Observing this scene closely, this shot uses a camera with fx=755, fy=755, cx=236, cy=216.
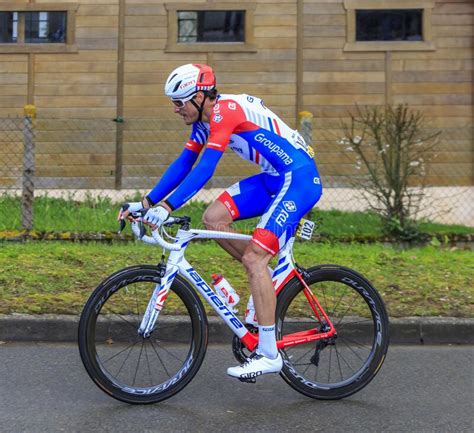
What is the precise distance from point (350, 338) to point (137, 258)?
149 inches

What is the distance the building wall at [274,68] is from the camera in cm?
1302

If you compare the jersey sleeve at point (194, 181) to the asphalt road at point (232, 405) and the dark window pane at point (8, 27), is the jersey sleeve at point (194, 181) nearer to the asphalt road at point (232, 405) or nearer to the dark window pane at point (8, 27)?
the asphalt road at point (232, 405)

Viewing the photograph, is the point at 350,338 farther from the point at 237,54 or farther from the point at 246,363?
the point at 237,54

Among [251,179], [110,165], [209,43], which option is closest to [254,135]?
[251,179]

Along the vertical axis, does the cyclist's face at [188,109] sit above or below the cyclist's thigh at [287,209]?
above

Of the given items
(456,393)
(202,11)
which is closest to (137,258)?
(456,393)

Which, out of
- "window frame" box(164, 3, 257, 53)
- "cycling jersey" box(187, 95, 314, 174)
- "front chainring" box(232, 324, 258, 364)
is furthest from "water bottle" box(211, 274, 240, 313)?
"window frame" box(164, 3, 257, 53)

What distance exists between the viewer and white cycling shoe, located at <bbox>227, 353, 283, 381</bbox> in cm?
424

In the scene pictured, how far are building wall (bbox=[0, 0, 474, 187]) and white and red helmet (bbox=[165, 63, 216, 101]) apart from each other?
8.74 meters

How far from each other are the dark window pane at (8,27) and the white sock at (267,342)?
1060 centimetres

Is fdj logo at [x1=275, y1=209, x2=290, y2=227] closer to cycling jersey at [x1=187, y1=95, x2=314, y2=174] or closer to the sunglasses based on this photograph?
cycling jersey at [x1=187, y1=95, x2=314, y2=174]

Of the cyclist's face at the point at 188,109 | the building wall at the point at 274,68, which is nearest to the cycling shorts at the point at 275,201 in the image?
the cyclist's face at the point at 188,109

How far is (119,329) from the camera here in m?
5.06

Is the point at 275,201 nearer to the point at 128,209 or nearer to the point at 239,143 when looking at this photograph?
the point at 239,143
